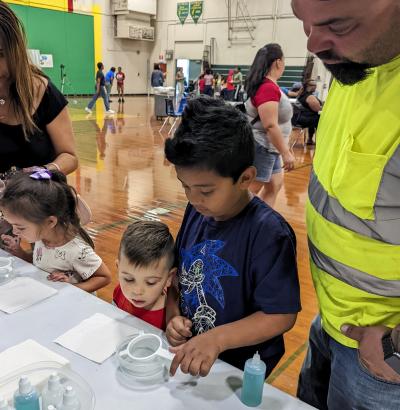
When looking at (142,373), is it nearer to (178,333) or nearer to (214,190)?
(178,333)

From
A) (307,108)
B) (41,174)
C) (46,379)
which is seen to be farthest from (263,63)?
(307,108)

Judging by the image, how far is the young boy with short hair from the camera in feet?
3.85

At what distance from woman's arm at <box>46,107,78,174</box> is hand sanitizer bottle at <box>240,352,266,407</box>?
49.0 inches

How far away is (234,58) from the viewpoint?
53.6 feet

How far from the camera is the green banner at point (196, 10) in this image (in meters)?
16.8

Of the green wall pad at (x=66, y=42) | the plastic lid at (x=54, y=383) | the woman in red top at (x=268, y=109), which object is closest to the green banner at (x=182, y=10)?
the green wall pad at (x=66, y=42)

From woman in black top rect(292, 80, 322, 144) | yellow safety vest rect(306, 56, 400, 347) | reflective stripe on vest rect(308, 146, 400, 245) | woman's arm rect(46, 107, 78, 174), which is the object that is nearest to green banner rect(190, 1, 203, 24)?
woman in black top rect(292, 80, 322, 144)

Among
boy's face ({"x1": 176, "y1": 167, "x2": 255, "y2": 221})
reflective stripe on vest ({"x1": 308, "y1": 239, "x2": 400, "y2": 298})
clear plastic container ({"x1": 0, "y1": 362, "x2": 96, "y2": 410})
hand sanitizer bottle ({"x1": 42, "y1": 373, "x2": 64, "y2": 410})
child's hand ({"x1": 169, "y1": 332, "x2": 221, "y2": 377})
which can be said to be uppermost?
boy's face ({"x1": 176, "y1": 167, "x2": 255, "y2": 221})

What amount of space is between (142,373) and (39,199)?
88cm

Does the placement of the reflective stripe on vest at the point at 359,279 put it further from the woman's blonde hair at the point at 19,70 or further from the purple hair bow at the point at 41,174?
the woman's blonde hair at the point at 19,70

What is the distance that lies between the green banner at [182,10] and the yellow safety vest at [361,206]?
18.4 metres

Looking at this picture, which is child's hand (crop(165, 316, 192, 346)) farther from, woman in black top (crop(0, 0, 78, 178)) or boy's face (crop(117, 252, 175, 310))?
woman in black top (crop(0, 0, 78, 178))

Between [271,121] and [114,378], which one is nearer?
[114,378]

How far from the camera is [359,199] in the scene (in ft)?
2.56
